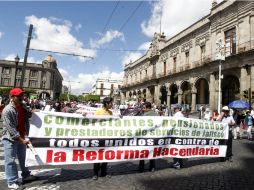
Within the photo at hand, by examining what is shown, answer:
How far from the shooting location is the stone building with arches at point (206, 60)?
1009 inches

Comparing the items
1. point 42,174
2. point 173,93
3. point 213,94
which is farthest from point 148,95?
point 42,174

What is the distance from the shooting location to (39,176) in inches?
233

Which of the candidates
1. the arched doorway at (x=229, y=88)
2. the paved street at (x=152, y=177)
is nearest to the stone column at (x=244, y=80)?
the arched doorway at (x=229, y=88)

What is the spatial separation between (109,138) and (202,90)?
30513 millimetres

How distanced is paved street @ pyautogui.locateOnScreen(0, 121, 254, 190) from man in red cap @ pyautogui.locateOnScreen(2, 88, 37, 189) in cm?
27

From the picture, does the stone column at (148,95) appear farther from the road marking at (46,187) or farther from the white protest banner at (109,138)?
the road marking at (46,187)

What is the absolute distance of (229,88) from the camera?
29750 mm

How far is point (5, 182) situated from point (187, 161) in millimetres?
4820

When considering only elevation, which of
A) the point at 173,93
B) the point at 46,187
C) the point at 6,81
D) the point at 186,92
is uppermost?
the point at 6,81

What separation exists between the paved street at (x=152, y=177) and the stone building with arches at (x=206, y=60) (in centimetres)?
1503

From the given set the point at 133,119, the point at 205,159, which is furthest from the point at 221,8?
the point at 133,119

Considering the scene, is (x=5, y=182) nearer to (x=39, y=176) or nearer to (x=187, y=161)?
(x=39, y=176)

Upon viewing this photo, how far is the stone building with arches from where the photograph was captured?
25641 millimetres

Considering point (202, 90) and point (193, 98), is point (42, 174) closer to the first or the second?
point (193, 98)
